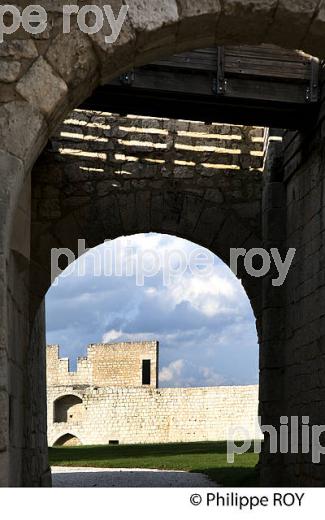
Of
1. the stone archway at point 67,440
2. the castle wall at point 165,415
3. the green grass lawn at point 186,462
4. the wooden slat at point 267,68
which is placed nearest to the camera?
the wooden slat at point 267,68

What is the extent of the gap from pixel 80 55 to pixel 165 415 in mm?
21234

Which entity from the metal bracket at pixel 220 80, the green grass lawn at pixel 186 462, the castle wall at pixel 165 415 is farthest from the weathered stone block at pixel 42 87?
the castle wall at pixel 165 415

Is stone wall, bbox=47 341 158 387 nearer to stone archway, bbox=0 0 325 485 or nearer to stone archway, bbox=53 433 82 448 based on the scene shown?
stone archway, bbox=53 433 82 448

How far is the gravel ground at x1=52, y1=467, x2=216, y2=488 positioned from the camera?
9547mm

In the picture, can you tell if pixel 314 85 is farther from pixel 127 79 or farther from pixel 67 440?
pixel 67 440

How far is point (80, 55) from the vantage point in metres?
3.18

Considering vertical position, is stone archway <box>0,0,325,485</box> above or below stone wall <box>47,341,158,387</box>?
above

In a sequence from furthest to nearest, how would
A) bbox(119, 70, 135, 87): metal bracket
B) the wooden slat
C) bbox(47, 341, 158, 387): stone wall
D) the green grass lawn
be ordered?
bbox(47, 341, 158, 387): stone wall, the green grass lawn, the wooden slat, bbox(119, 70, 135, 87): metal bracket

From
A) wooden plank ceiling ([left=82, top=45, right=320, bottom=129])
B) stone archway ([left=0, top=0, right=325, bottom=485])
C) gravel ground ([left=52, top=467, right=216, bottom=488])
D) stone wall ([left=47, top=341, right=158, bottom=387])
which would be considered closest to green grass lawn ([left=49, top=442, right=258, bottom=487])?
gravel ground ([left=52, top=467, right=216, bottom=488])

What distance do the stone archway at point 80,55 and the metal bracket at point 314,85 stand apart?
3428 millimetres

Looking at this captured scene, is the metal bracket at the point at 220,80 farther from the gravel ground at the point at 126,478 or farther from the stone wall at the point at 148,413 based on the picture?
the stone wall at the point at 148,413

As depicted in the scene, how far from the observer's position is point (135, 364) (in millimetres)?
26094

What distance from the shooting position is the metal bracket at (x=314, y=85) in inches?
274

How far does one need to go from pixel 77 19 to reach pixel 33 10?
185mm
